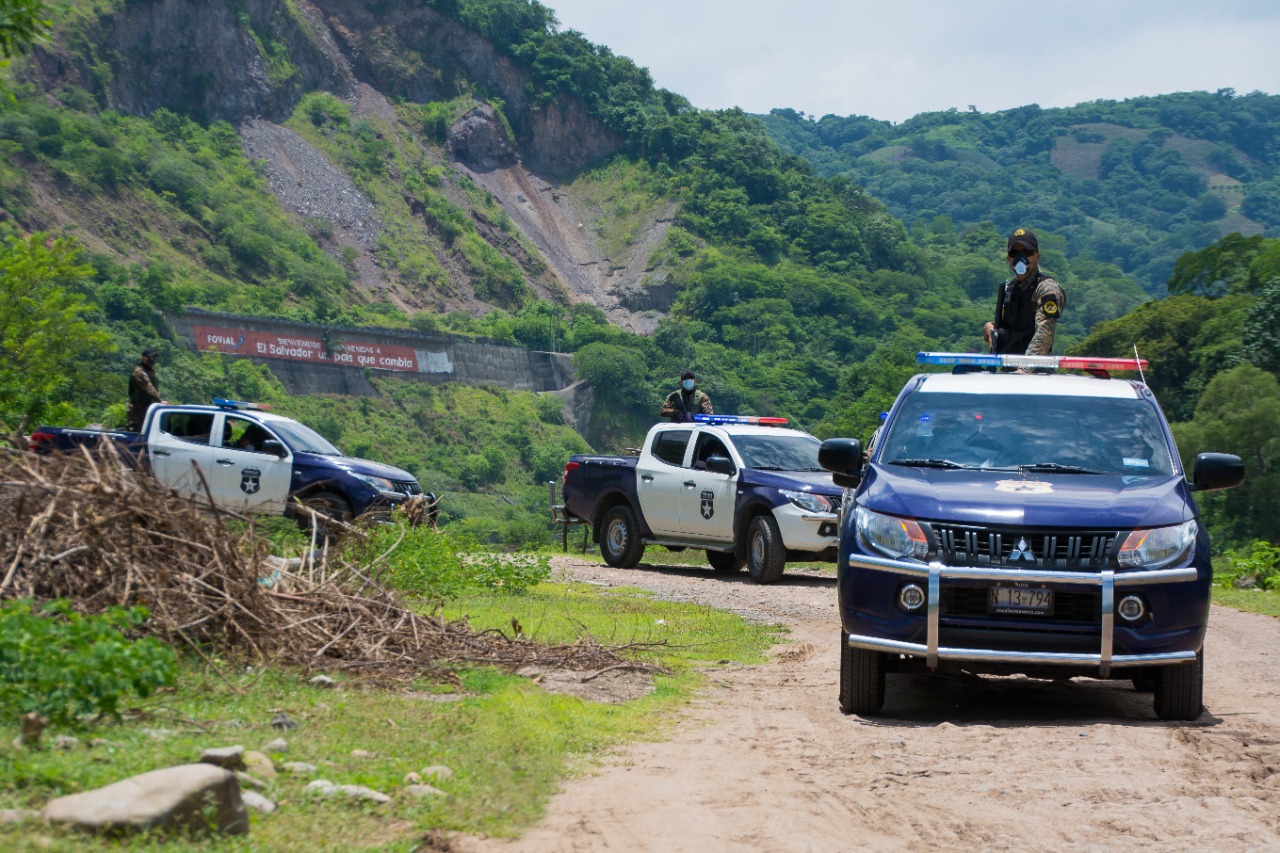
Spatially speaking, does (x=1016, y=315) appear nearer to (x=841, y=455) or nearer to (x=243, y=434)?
(x=841, y=455)

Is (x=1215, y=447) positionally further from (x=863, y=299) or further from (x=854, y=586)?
(x=863, y=299)

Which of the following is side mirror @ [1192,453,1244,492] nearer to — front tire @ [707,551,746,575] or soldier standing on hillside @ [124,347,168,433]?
front tire @ [707,551,746,575]

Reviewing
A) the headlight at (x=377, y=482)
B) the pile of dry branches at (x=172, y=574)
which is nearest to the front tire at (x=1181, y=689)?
the pile of dry branches at (x=172, y=574)

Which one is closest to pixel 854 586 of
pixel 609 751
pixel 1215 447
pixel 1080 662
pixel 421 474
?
pixel 1080 662

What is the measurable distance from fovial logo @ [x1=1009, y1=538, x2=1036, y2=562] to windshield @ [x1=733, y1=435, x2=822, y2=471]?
9991 millimetres

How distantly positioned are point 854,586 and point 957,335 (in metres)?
147

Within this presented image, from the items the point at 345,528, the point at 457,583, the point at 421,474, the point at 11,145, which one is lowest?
the point at 421,474

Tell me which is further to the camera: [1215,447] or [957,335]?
[957,335]

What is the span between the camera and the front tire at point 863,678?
818 cm

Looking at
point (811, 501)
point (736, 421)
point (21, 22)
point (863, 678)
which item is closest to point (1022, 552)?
point (863, 678)

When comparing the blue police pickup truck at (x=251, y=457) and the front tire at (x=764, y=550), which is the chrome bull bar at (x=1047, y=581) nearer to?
the front tire at (x=764, y=550)

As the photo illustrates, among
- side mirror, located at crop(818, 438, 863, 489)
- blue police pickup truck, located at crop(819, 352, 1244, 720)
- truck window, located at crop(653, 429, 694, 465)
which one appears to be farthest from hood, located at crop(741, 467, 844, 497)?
blue police pickup truck, located at crop(819, 352, 1244, 720)

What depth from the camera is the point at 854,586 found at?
313 inches

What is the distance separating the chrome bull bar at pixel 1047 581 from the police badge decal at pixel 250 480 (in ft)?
36.8
